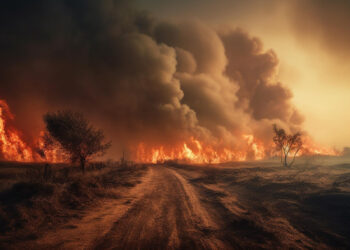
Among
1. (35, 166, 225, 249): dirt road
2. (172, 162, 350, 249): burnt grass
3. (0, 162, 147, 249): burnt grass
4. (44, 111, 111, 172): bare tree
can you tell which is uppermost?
(44, 111, 111, 172): bare tree

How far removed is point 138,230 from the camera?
22.7 feet

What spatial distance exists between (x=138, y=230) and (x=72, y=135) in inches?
698

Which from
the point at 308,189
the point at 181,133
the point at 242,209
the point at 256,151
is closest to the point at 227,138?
the point at 256,151

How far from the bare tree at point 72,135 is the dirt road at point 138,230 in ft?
43.2

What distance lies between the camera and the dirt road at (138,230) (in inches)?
229

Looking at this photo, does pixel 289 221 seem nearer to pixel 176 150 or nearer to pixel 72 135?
pixel 72 135

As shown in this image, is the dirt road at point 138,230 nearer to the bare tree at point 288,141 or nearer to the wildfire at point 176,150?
the bare tree at point 288,141

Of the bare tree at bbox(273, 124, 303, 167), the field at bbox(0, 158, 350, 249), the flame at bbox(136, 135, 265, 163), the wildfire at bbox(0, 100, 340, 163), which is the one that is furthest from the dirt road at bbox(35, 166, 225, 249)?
the flame at bbox(136, 135, 265, 163)

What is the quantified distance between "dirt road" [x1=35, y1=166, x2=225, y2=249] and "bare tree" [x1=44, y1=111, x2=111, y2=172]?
43.2ft

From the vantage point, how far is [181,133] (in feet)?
238

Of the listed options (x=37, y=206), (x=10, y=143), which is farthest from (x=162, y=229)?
(x=10, y=143)

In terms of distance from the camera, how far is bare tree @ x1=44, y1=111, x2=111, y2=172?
2030 cm

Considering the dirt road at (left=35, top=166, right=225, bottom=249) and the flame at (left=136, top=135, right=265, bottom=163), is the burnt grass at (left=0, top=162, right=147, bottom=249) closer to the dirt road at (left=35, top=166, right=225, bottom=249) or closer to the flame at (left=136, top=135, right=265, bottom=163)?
the dirt road at (left=35, top=166, right=225, bottom=249)

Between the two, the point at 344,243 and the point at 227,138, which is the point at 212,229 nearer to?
the point at 344,243
